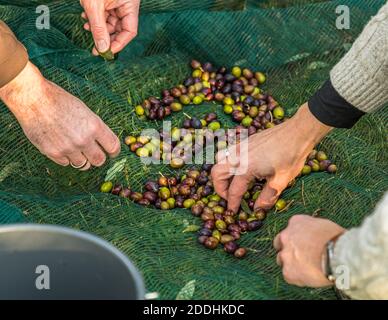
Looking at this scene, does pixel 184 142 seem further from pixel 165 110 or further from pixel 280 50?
pixel 280 50

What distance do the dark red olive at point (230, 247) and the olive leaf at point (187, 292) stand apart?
403 millimetres

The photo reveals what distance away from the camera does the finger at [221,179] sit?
3.76 m

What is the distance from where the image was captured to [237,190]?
3.79 metres

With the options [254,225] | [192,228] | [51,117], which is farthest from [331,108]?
[51,117]

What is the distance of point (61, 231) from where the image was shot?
99.7 inches

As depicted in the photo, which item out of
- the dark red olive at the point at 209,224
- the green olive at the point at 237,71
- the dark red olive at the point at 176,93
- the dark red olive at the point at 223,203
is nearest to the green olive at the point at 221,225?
the dark red olive at the point at 209,224

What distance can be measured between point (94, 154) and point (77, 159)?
96 mm

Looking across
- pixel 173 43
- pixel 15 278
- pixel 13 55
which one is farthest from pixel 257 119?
pixel 15 278

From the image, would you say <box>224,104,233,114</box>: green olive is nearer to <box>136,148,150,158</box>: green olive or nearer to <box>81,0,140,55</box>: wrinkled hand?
<box>136,148,150,158</box>: green olive

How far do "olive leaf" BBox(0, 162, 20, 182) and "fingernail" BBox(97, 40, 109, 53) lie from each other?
0.85 meters

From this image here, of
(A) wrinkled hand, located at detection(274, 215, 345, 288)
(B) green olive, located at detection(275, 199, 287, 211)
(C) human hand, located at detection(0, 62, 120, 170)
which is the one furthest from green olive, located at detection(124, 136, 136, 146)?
(A) wrinkled hand, located at detection(274, 215, 345, 288)

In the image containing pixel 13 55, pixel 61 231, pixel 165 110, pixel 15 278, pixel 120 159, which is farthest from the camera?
pixel 165 110

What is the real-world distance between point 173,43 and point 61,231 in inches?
101

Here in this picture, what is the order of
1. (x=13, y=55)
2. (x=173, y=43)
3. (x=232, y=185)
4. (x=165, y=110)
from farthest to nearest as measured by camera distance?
(x=173, y=43)
(x=165, y=110)
(x=232, y=185)
(x=13, y=55)
